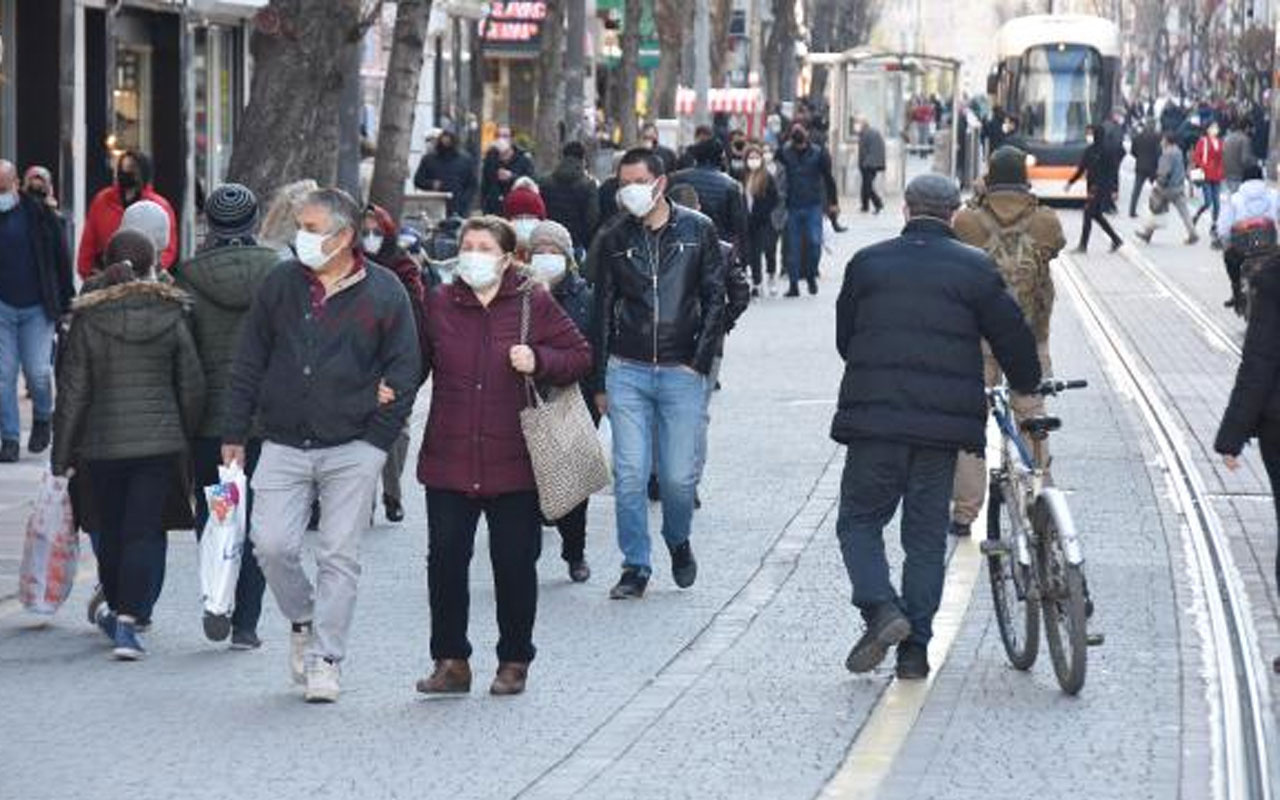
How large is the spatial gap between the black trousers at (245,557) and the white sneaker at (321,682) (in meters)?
1.01

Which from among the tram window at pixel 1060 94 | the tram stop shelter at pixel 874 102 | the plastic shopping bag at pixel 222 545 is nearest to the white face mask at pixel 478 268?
the plastic shopping bag at pixel 222 545

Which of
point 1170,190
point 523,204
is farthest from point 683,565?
point 1170,190

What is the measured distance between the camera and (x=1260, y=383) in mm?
11219

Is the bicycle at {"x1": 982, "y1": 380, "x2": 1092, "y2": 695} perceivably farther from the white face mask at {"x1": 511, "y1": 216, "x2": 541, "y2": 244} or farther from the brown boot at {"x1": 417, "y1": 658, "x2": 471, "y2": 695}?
the white face mask at {"x1": 511, "y1": 216, "x2": 541, "y2": 244}

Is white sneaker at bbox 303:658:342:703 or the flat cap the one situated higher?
the flat cap

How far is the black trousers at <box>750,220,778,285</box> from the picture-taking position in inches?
1298

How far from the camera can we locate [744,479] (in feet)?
57.8

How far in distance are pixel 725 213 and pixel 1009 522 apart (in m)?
8.19

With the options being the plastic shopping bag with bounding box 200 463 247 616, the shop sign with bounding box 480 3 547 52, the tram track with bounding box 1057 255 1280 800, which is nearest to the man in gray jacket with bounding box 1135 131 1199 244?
the shop sign with bounding box 480 3 547 52

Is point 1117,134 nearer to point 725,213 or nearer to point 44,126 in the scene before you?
point 44,126

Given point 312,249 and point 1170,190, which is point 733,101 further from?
point 312,249

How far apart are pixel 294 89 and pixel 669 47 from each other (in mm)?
40304

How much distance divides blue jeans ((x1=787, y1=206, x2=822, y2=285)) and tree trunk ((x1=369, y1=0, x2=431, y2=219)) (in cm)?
685

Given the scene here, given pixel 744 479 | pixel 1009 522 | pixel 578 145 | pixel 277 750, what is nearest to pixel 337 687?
pixel 277 750
